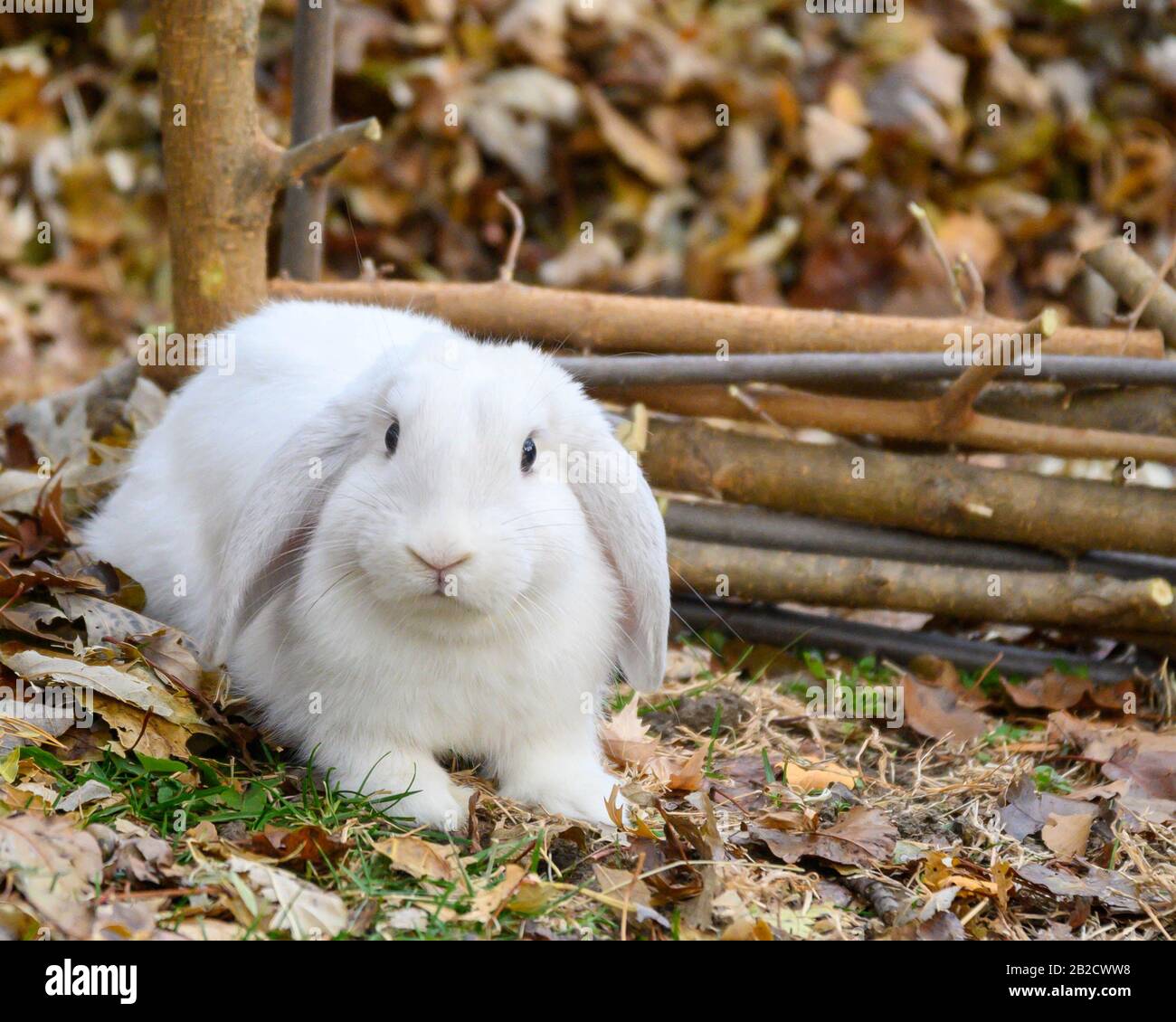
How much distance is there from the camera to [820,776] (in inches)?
120

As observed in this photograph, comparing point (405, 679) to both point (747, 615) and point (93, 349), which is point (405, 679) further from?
point (93, 349)

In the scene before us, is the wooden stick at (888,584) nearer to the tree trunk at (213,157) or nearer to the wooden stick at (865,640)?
the wooden stick at (865,640)

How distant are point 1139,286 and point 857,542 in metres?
1.17

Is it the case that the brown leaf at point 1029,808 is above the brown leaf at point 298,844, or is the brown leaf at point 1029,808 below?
below

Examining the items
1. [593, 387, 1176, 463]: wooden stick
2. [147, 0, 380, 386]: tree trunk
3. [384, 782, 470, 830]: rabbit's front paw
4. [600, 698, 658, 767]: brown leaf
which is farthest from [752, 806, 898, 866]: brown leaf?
[147, 0, 380, 386]: tree trunk

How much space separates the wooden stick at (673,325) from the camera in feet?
12.9

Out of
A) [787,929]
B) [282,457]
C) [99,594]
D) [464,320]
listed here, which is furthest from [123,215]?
[787,929]

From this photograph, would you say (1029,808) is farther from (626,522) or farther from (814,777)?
(626,522)

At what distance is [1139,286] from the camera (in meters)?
4.01

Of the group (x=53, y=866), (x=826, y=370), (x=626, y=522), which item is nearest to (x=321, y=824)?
(x=53, y=866)

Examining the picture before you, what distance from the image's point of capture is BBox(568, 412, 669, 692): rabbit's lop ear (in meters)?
2.80

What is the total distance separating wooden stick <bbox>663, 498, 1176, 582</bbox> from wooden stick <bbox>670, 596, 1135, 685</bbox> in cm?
22

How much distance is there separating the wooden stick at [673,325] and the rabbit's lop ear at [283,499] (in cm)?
128

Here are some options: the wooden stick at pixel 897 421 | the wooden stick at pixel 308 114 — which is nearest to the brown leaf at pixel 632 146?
the wooden stick at pixel 308 114
